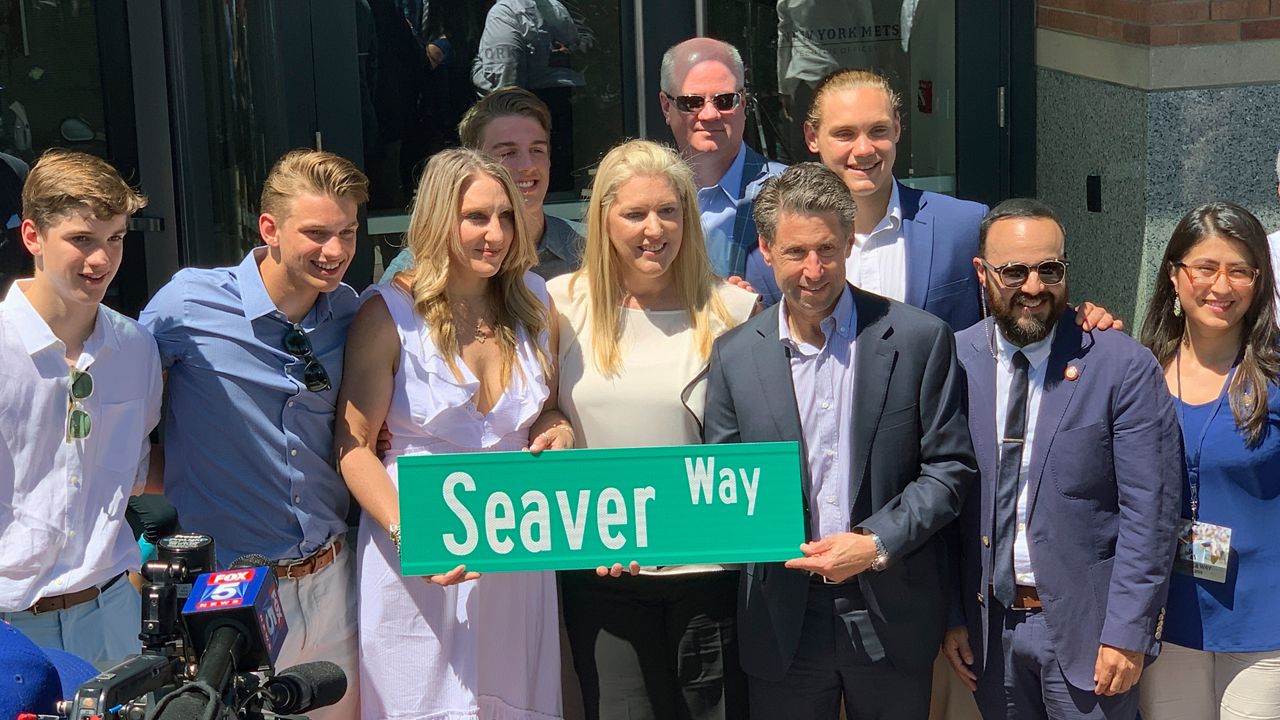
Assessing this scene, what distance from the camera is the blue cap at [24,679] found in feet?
7.39

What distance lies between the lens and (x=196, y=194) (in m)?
6.02

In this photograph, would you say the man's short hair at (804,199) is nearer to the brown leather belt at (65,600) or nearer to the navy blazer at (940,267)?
the navy blazer at (940,267)

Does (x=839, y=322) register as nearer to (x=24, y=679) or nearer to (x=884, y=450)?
(x=884, y=450)

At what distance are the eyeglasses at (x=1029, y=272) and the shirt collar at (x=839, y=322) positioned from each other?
0.40 meters

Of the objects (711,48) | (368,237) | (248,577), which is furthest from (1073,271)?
(248,577)

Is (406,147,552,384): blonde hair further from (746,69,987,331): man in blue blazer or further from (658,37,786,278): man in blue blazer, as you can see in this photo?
(658,37,786,278): man in blue blazer

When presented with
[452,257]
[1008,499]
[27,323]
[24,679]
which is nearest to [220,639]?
[24,679]

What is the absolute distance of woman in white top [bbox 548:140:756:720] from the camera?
406cm

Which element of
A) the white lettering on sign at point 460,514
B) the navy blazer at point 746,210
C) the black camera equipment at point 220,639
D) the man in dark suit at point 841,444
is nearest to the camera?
the black camera equipment at point 220,639

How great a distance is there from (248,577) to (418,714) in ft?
4.72

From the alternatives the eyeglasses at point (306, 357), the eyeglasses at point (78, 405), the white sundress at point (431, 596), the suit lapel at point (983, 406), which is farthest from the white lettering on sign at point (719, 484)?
the eyeglasses at point (78, 405)

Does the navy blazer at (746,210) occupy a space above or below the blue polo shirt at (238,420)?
above

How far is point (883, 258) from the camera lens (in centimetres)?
461

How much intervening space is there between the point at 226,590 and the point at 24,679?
0.41 metres
